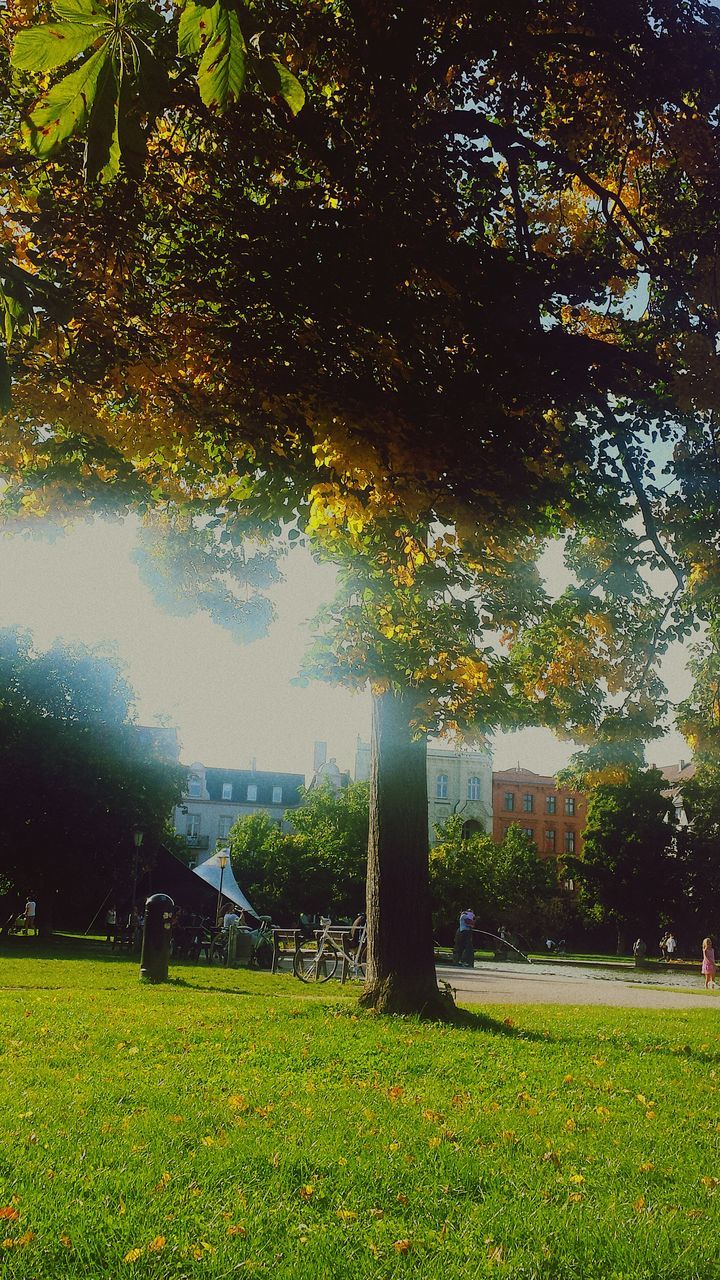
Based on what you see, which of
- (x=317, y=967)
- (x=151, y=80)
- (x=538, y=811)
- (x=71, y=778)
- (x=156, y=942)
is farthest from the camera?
(x=538, y=811)

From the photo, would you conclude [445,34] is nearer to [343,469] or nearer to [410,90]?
[410,90]

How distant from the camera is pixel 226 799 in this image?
86.1m

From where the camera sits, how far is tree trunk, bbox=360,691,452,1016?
38.0ft

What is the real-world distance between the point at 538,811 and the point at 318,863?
3578 cm

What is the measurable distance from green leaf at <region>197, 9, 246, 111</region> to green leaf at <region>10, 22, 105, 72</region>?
9.8 inches

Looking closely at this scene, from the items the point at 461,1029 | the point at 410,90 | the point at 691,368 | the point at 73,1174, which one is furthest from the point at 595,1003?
the point at 410,90

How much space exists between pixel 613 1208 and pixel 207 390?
5.72 m

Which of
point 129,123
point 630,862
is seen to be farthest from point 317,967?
point 630,862

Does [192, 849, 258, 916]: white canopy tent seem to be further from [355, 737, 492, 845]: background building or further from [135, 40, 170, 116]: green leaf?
[355, 737, 492, 845]: background building

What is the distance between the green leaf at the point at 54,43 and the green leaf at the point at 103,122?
0.08 metres

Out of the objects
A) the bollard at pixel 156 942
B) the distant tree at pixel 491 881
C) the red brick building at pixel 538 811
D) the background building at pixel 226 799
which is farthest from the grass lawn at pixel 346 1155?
the background building at pixel 226 799

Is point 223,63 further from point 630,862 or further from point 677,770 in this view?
point 677,770

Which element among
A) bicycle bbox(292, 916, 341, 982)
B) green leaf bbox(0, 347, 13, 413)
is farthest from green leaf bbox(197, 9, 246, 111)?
bicycle bbox(292, 916, 341, 982)

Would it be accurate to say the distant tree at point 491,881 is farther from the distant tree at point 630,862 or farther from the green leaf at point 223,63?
the green leaf at point 223,63
